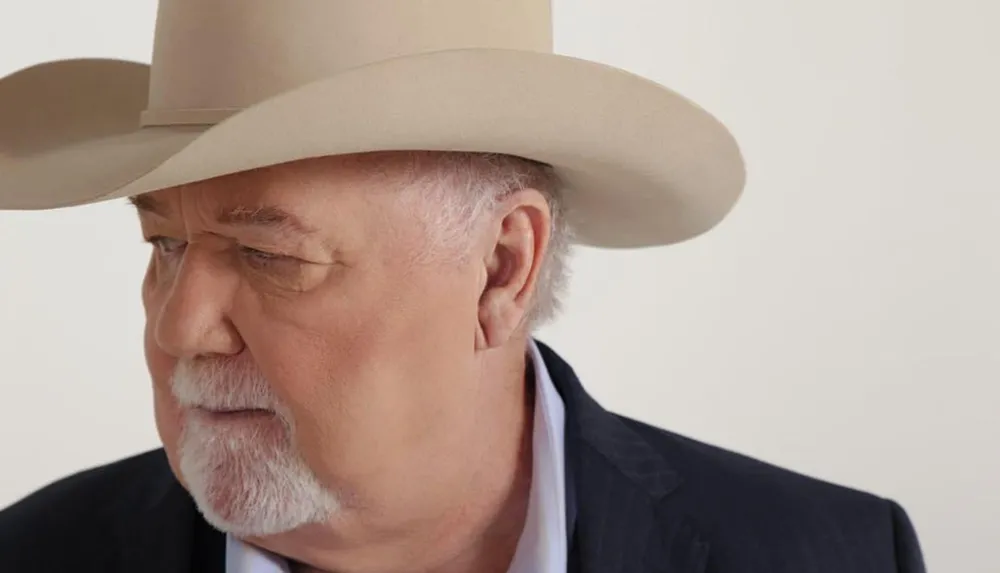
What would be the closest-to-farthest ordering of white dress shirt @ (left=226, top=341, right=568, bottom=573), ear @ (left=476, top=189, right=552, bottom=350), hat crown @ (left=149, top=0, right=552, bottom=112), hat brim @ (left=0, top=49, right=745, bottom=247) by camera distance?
hat brim @ (left=0, top=49, right=745, bottom=247) → hat crown @ (left=149, top=0, right=552, bottom=112) → ear @ (left=476, top=189, right=552, bottom=350) → white dress shirt @ (left=226, top=341, right=568, bottom=573)

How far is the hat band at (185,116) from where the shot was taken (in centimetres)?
120

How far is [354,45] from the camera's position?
3.87 ft

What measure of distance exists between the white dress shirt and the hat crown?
487 mm

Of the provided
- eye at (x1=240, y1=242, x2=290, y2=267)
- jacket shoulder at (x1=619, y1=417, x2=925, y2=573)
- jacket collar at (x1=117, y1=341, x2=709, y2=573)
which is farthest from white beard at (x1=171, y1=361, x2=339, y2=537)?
jacket shoulder at (x1=619, y1=417, x2=925, y2=573)

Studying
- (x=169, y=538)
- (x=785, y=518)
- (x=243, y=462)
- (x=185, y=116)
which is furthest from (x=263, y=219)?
(x=785, y=518)

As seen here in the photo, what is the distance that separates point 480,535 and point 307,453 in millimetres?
313

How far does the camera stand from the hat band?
3.92ft

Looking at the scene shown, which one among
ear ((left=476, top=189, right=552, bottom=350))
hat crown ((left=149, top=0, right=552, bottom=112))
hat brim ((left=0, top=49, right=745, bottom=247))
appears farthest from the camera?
ear ((left=476, top=189, right=552, bottom=350))

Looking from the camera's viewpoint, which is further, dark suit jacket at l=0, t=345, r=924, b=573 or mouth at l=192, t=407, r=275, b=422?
dark suit jacket at l=0, t=345, r=924, b=573

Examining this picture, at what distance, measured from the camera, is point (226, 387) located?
1.21m

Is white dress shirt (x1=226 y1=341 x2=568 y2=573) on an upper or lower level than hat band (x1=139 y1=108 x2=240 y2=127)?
lower

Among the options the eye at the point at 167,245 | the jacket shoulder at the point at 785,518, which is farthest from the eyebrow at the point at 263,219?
the jacket shoulder at the point at 785,518

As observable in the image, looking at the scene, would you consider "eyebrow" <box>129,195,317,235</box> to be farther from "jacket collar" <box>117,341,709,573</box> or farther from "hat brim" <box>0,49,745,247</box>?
"jacket collar" <box>117,341,709,573</box>

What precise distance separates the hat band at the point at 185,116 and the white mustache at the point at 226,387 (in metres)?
0.24
